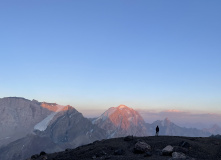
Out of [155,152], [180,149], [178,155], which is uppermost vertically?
[180,149]

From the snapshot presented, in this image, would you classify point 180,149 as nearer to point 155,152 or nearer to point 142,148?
point 155,152

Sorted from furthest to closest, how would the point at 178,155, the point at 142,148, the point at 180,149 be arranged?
the point at 142,148 → the point at 180,149 → the point at 178,155

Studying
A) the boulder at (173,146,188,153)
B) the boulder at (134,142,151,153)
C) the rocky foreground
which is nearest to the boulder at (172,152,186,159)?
the rocky foreground

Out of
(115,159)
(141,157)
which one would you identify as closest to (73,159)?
(115,159)

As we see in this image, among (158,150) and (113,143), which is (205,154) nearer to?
(158,150)

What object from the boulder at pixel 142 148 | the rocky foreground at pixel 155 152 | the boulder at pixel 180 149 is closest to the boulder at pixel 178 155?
the rocky foreground at pixel 155 152

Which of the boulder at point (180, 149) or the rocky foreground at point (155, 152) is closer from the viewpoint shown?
the rocky foreground at point (155, 152)

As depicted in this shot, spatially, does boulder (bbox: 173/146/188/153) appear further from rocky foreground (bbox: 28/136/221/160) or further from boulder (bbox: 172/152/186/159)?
boulder (bbox: 172/152/186/159)

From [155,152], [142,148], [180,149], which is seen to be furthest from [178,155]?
[142,148]

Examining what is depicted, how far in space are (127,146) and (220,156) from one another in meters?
14.4

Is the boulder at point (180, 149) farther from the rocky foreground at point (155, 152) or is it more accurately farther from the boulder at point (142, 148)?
the boulder at point (142, 148)

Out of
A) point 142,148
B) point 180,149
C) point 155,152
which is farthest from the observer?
point 142,148

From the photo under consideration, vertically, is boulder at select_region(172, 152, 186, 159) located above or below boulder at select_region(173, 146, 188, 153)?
below

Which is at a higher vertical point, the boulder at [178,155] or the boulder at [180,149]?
the boulder at [180,149]
